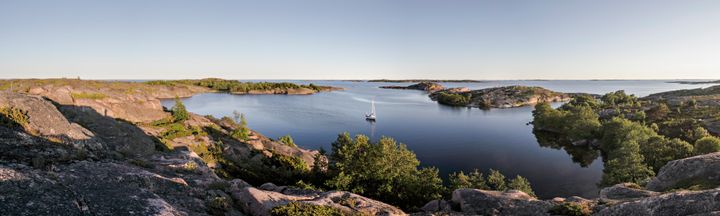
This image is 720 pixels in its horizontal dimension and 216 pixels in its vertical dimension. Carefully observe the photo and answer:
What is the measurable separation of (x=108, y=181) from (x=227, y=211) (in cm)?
622

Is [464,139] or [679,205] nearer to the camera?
[679,205]

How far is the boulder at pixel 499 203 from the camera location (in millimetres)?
21080

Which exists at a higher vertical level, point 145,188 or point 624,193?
point 145,188

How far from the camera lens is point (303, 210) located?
674 inches

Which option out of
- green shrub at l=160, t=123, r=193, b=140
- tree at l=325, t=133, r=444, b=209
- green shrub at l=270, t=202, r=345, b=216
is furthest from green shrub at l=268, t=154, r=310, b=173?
green shrub at l=270, t=202, r=345, b=216

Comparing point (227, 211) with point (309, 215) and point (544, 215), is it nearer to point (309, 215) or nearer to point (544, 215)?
point (309, 215)

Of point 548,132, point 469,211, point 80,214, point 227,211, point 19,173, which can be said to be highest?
point 19,173

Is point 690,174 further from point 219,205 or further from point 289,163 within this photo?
point 289,163

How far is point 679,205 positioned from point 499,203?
946cm

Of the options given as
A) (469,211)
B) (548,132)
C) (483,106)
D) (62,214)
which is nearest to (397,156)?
(469,211)

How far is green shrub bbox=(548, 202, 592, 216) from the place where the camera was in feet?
61.5

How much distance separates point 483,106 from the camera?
168 m

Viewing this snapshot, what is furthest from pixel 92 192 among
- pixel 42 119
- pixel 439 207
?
pixel 439 207

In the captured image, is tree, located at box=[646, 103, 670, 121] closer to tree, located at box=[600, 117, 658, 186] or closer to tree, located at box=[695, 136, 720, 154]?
tree, located at box=[600, 117, 658, 186]
